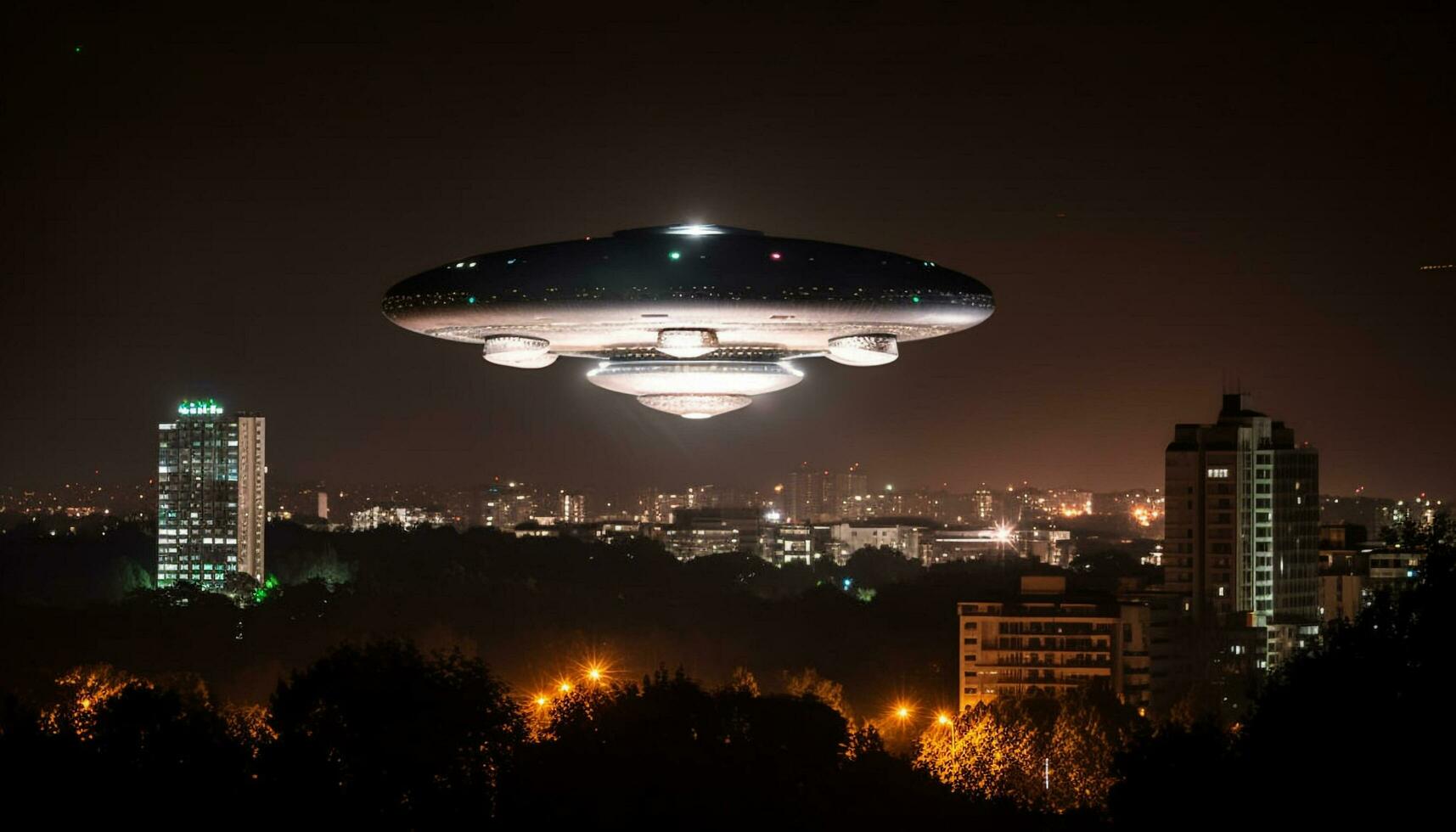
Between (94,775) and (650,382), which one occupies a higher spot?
(650,382)

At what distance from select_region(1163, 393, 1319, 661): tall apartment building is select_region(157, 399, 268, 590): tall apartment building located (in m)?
44.8

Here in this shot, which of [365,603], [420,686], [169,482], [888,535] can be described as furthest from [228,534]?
[420,686]

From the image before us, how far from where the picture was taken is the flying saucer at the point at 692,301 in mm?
15000

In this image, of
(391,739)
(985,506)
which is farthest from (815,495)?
(391,739)

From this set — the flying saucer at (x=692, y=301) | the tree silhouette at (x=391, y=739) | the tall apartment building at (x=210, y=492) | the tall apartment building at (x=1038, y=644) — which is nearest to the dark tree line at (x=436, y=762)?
the tree silhouette at (x=391, y=739)

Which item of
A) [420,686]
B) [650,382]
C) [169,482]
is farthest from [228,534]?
[650,382]

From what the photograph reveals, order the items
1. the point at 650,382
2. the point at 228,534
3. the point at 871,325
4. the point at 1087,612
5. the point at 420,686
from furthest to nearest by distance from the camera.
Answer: the point at 228,534 → the point at 1087,612 → the point at 420,686 → the point at 650,382 → the point at 871,325

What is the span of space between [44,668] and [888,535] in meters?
109

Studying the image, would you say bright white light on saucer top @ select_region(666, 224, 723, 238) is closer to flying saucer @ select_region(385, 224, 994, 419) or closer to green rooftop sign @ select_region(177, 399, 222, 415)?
flying saucer @ select_region(385, 224, 994, 419)

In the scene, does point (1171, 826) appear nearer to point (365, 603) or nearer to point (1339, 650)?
point (1339, 650)

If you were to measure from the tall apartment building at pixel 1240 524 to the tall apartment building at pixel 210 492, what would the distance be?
44.8 metres

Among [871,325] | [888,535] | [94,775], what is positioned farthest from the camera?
[888,535]

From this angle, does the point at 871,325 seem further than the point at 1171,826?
No

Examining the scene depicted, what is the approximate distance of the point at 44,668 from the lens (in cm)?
5806
